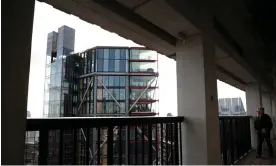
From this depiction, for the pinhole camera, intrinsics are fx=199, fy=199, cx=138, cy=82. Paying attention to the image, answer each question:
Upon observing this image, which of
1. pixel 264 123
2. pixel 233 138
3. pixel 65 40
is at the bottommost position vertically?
pixel 233 138

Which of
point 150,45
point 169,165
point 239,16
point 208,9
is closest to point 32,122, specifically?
point 169,165

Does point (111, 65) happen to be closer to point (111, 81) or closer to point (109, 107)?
point (111, 81)

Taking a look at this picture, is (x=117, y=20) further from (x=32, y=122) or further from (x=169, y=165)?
(x=169, y=165)

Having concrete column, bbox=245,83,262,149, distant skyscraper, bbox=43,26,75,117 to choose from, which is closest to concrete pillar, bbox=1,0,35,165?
distant skyscraper, bbox=43,26,75,117

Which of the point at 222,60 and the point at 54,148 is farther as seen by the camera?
the point at 222,60

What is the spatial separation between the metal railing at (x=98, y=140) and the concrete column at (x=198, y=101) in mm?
158

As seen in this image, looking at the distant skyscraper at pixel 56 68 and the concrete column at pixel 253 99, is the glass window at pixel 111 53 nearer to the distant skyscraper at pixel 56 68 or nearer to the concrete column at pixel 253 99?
the distant skyscraper at pixel 56 68

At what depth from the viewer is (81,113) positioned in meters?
Answer: 6.44

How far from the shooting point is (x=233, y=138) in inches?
159

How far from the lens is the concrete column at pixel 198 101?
225 cm

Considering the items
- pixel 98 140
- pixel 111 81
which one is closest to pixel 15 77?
pixel 98 140

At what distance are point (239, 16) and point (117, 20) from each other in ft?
7.44

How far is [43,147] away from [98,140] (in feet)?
1.43

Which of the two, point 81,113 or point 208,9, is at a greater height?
point 208,9
